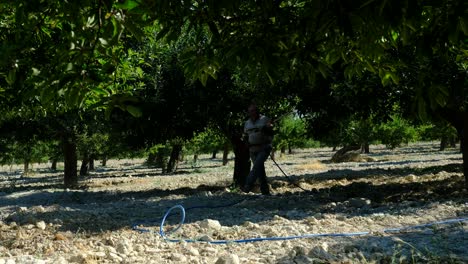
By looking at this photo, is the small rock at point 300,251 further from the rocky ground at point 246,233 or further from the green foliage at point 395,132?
the green foliage at point 395,132

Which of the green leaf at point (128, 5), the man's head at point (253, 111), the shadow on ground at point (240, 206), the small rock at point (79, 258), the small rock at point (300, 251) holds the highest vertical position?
the man's head at point (253, 111)

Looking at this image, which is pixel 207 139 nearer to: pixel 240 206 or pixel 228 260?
pixel 240 206

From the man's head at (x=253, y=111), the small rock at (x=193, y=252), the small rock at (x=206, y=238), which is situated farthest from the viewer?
the man's head at (x=253, y=111)

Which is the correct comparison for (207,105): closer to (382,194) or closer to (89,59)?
(382,194)

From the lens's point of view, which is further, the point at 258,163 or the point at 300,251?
the point at 258,163

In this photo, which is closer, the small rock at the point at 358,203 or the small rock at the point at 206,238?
the small rock at the point at 206,238

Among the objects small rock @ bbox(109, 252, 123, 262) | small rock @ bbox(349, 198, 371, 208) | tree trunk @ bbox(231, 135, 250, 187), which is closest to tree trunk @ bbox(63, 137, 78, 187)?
tree trunk @ bbox(231, 135, 250, 187)

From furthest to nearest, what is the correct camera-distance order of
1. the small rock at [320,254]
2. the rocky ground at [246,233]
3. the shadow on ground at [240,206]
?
the shadow on ground at [240,206] < the rocky ground at [246,233] < the small rock at [320,254]

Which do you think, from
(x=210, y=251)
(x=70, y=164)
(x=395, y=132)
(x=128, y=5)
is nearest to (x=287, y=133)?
(x=395, y=132)

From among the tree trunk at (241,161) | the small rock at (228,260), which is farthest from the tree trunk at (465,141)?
the small rock at (228,260)

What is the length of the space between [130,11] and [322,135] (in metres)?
10.8

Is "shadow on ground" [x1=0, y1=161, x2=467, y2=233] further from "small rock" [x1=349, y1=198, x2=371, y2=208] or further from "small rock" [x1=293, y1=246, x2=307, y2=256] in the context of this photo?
"small rock" [x1=293, y1=246, x2=307, y2=256]

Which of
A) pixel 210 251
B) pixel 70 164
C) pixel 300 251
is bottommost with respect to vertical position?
pixel 210 251

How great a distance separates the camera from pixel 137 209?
838cm
